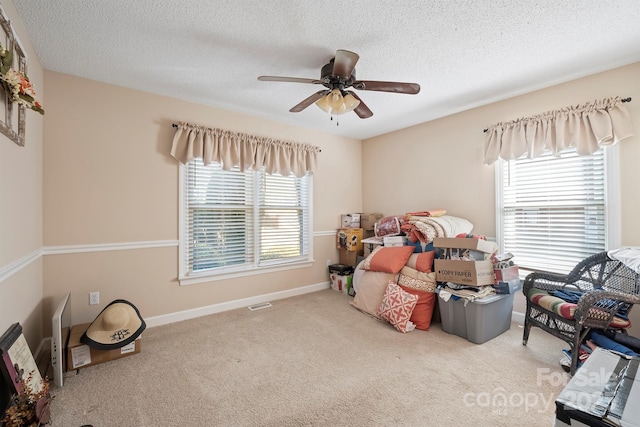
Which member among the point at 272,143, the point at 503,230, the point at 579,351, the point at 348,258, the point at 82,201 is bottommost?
the point at 579,351

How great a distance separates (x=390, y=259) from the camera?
3.21 m

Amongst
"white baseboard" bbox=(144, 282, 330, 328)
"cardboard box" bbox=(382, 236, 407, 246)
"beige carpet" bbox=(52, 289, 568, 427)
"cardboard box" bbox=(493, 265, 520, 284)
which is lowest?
"beige carpet" bbox=(52, 289, 568, 427)

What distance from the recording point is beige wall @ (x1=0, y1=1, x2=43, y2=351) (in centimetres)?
165

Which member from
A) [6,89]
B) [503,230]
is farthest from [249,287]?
[503,230]

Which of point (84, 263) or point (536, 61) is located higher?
point (536, 61)

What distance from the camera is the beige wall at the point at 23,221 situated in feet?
5.42

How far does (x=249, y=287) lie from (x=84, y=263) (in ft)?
5.86

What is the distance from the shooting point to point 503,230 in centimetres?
323

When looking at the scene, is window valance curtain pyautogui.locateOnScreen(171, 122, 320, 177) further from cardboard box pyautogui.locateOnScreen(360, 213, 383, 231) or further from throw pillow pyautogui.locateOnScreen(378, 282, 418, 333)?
throw pillow pyautogui.locateOnScreen(378, 282, 418, 333)

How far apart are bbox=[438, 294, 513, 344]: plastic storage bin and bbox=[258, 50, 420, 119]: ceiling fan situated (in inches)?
80.6

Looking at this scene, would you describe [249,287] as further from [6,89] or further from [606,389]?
[606,389]

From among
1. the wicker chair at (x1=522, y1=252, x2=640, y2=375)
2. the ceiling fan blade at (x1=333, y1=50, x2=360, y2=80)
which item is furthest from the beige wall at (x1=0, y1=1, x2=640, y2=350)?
the ceiling fan blade at (x1=333, y1=50, x2=360, y2=80)

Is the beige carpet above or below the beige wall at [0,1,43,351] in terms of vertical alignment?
below

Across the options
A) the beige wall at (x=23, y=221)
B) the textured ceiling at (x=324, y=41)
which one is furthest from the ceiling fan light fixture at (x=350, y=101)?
the beige wall at (x=23, y=221)
